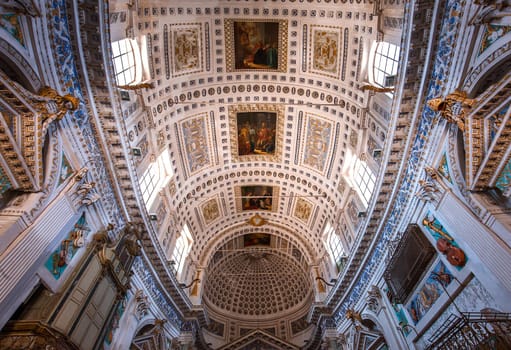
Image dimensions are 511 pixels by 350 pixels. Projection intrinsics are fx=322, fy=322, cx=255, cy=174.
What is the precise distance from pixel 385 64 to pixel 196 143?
11.8 meters

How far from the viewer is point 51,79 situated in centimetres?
931

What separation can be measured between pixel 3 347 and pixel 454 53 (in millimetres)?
14635

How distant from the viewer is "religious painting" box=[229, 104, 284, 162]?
20.7 m

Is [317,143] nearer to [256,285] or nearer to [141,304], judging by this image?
[141,304]

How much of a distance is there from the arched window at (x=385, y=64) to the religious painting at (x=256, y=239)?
59.5ft

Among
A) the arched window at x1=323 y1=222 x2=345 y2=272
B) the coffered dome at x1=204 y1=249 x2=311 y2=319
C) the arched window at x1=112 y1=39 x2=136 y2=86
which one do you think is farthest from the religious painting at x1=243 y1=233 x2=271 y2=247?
the arched window at x1=112 y1=39 x2=136 y2=86

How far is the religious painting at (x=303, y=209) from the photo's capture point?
2472cm

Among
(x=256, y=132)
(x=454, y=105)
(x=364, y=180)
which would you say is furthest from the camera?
(x=256, y=132)

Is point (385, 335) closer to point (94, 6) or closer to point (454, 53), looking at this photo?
point (454, 53)

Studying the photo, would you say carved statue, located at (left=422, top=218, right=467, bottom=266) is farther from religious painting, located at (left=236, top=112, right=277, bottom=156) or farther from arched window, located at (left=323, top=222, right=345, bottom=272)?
religious painting, located at (left=236, top=112, right=277, bottom=156)

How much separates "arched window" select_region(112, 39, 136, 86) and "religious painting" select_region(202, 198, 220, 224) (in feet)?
38.5

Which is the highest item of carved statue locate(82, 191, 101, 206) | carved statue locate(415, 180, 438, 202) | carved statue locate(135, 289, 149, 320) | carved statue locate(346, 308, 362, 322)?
carved statue locate(415, 180, 438, 202)

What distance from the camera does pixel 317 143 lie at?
68.8ft

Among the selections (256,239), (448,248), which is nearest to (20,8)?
(448,248)
